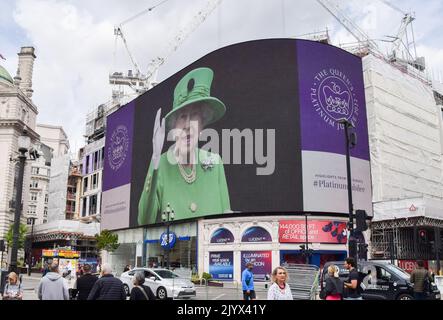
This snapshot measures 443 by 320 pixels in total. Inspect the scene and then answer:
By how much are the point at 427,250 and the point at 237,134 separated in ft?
77.0

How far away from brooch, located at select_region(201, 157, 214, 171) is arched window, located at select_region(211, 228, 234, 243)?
658cm

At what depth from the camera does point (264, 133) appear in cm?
4850

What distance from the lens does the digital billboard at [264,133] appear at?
46875mm

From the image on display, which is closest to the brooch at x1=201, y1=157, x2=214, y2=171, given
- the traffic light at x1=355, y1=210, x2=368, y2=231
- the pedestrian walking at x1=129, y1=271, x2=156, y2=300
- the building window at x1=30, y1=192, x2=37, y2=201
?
the traffic light at x1=355, y1=210, x2=368, y2=231

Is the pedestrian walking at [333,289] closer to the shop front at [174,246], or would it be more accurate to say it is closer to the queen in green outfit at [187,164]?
the queen in green outfit at [187,164]

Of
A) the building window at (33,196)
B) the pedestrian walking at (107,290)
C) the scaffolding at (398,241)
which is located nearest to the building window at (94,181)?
the building window at (33,196)

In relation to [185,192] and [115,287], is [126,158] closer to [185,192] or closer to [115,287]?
[185,192]

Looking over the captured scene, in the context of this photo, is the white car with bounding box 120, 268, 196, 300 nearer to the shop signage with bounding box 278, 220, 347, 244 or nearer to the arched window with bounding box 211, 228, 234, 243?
the shop signage with bounding box 278, 220, 347, 244

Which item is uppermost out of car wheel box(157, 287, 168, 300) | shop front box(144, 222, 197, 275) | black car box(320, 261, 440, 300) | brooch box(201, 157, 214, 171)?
brooch box(201, 157, 214, 171)

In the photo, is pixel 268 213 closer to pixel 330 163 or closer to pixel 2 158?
pixel 330 163

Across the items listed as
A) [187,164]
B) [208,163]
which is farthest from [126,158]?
[208,163]

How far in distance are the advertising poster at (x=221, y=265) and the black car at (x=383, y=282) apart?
28615 mm

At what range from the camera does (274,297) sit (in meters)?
8.61

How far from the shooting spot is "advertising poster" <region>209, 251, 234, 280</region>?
156 ft
